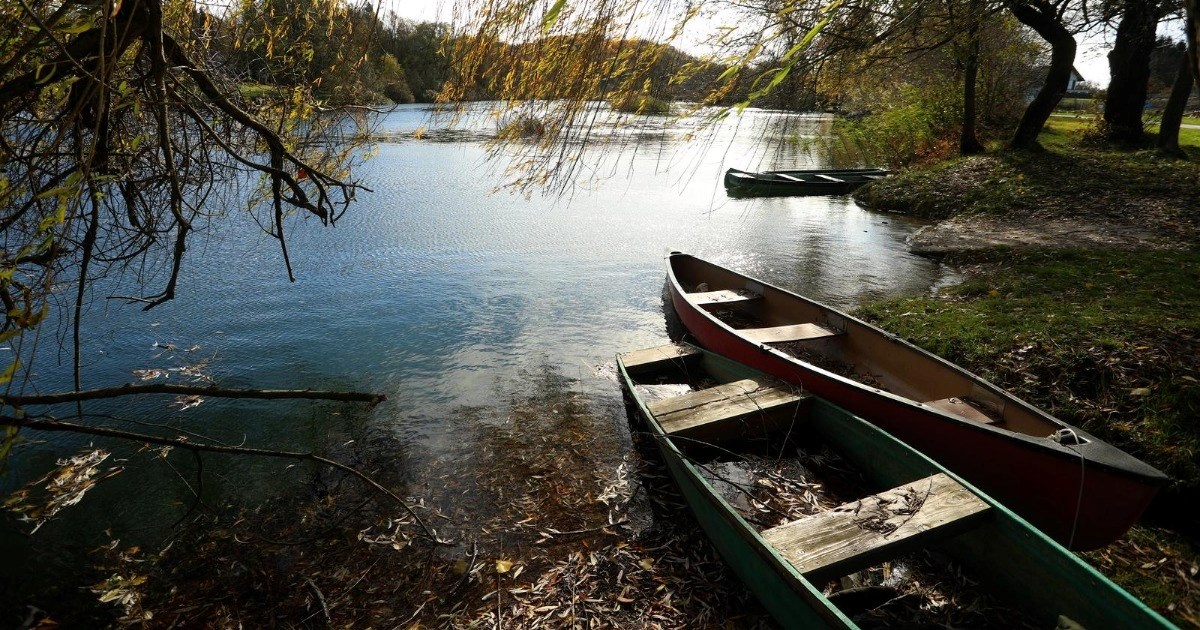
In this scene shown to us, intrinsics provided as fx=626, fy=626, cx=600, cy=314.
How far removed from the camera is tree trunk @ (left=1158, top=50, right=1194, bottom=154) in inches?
569

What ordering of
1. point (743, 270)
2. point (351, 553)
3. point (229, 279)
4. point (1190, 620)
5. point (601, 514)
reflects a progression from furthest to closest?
1. point (743, 270)
2. point (229, 279)
3. point (601, 514)
4. point (351, 553)
5. point (1190, 620)

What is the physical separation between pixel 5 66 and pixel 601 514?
4.43m

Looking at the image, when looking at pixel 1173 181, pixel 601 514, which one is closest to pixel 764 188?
pixel 1173 181

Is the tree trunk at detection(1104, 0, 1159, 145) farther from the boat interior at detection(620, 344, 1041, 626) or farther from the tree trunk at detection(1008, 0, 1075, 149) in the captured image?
the boat interior at detection(620, 344, 1041, 626)

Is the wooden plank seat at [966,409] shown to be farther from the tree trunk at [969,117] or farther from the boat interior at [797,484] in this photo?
the tree trunk at [969,117]

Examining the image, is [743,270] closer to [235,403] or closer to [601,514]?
[601,514]

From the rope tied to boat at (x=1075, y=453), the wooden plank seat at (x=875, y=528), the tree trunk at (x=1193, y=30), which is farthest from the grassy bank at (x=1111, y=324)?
the tree trunk at (x=1193, y=30)

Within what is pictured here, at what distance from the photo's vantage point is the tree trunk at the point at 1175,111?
47.4 feet

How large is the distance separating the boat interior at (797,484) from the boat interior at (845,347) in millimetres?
895

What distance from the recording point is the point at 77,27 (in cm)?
208

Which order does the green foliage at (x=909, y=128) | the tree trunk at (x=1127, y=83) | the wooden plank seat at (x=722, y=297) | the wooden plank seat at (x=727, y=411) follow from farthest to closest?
1. the green foliage at (x=909, y=128)
2. the tree trunk at (x=1127, y=83)
3. the wooden plank seat at (x=722, y=297)
4. the wooden plank seat at (x=727, y=411)

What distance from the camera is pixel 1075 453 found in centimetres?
393

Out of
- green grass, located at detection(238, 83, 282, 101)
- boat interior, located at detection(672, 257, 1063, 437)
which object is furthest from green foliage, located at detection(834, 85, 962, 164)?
green grass, located at detection(238, 83, 282, 101)

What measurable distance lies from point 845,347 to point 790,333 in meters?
0.60
